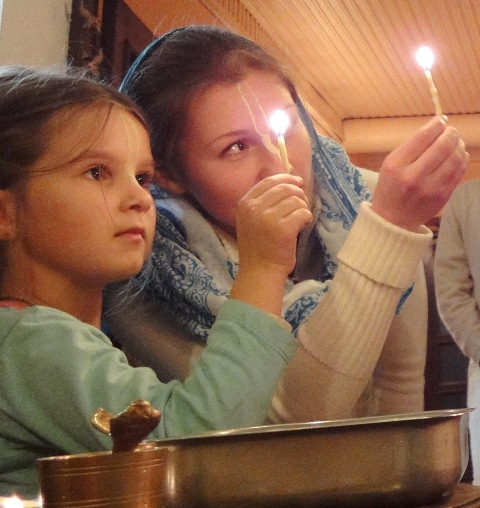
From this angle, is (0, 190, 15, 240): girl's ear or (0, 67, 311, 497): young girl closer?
(0, 67, 311, 497): young girl

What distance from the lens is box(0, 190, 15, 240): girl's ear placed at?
2.41ft

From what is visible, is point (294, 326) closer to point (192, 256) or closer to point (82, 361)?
point (192, 256)

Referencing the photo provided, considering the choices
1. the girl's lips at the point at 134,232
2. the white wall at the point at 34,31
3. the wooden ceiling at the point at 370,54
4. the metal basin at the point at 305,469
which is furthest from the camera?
the wooden ceiling at the point at 370,54

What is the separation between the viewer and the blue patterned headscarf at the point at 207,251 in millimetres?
843

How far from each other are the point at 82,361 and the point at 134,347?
26cm

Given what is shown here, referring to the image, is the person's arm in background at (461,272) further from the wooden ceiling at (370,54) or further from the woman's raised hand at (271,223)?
the woman's raised hand at (271,223)

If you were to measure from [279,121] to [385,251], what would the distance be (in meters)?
A: 0.16

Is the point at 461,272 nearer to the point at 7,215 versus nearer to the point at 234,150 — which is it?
the point at 234,150

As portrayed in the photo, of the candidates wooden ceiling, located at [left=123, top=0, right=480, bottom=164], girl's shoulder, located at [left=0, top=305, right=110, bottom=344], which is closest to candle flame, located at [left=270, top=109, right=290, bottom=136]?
girl's shoulder, located at [left=0, top=305, right=110, bottom=344]

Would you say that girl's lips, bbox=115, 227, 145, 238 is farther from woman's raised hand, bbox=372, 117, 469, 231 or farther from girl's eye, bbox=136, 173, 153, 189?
woman's raised hand, bbox=372, 117, 469, 231

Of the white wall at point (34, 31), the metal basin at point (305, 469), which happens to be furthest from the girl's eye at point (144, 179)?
the white wall at point (34, 31)

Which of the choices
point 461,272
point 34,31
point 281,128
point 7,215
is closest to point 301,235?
point 281,128

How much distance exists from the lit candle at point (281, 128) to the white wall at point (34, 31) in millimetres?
794

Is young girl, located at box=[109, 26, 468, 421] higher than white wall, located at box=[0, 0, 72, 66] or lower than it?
A: lower
